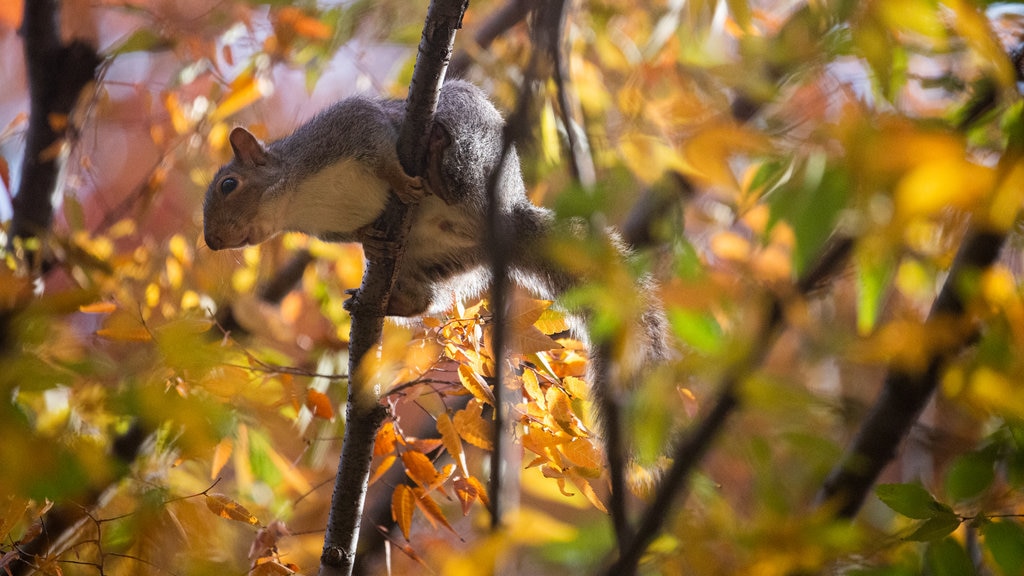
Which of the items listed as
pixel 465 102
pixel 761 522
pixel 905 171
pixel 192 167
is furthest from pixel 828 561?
pixel 192 167

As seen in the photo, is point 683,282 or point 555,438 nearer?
point 683,282

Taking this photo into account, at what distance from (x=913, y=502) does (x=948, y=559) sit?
19cm

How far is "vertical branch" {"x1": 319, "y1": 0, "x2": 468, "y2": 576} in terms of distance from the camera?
10.0 ft

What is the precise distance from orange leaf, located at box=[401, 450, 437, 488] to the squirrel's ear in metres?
2.38

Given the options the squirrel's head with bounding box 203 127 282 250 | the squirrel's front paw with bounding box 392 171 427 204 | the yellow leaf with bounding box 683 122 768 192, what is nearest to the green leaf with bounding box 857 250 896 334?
the yellow leaf with bounding box 683 122 768 192

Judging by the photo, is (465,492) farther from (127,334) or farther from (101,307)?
(101,307)

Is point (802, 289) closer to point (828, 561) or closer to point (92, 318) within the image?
point (828, 561)

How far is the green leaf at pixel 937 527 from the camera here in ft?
6.70

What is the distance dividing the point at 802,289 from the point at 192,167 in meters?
5.14

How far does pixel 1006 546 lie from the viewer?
6.86ft

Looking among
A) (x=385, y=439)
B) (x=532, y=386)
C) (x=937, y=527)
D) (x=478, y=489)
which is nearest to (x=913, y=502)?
(x=937, y=527)

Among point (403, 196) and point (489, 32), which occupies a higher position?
point (403, 196)

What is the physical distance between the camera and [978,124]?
2850 millimetres

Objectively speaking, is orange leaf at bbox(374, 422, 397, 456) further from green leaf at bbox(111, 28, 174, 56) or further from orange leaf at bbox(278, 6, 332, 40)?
orange leaf at bbox(278, 6, 332, 40)
